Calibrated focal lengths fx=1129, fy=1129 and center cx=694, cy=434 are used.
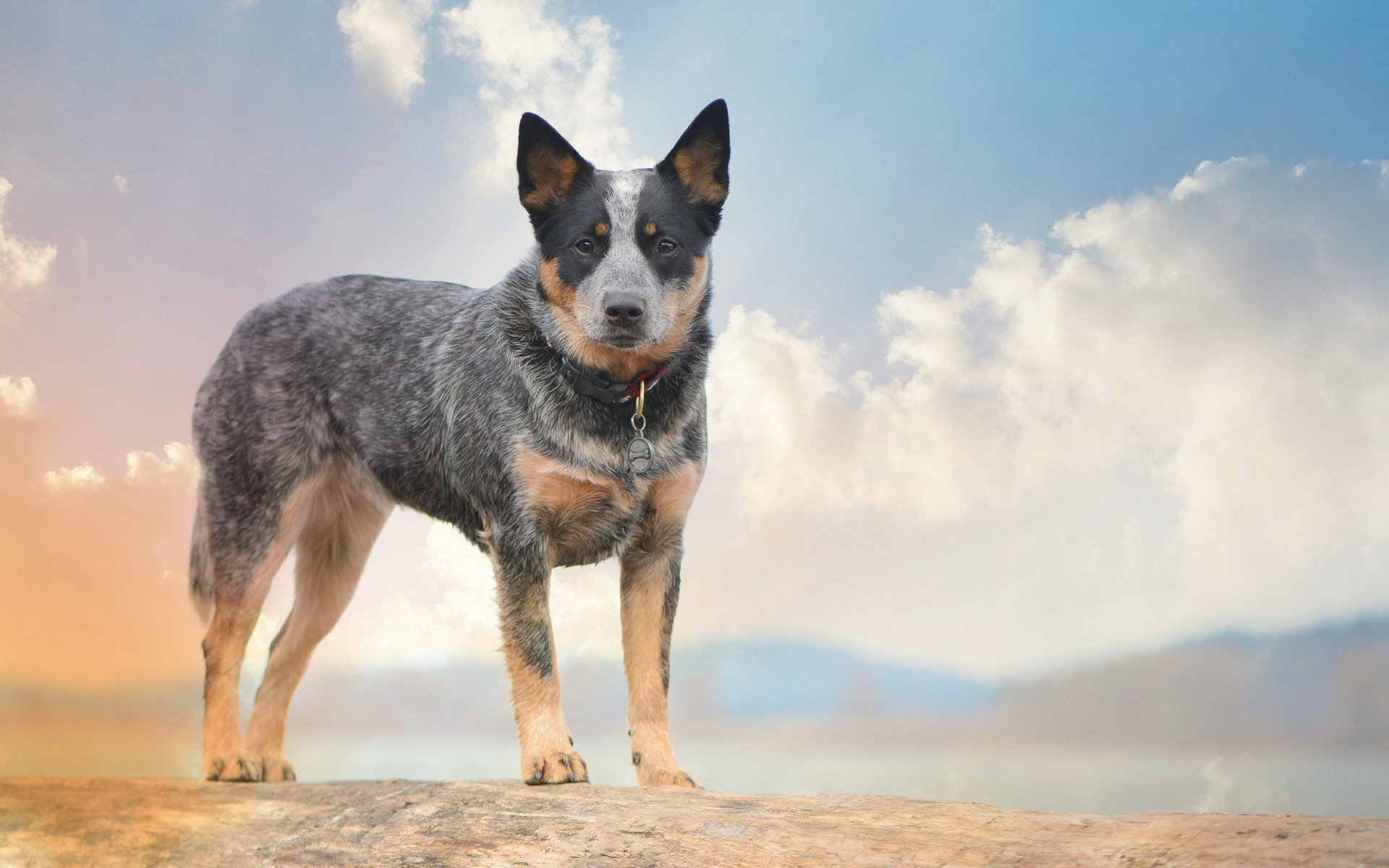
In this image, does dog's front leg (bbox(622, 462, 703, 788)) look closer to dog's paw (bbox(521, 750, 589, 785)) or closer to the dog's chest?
the dog's chest

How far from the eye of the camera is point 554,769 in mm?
3895

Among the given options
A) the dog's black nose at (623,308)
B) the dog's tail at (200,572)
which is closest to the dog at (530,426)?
the dog's black nose at (623,308)

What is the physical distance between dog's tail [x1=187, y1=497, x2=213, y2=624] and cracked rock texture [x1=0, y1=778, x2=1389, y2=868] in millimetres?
1120

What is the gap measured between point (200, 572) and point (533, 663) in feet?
7.79

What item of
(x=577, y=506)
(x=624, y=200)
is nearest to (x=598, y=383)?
(x=577, y=506)

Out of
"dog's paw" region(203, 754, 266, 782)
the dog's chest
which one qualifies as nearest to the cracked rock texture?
"dog's paw" region(203, 754, 266, 782)

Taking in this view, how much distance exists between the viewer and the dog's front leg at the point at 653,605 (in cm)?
429

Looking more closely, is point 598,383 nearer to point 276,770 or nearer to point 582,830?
point 582,830

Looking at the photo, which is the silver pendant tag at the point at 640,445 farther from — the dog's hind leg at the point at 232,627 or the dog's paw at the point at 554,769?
the dog's hind leg at the point at 232,627

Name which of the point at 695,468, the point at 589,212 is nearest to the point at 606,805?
the point at 695,468

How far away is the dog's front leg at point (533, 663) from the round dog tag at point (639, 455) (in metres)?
0.45

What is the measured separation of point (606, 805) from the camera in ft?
11.4

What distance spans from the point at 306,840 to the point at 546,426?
1652 mm

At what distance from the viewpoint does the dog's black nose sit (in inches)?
151
